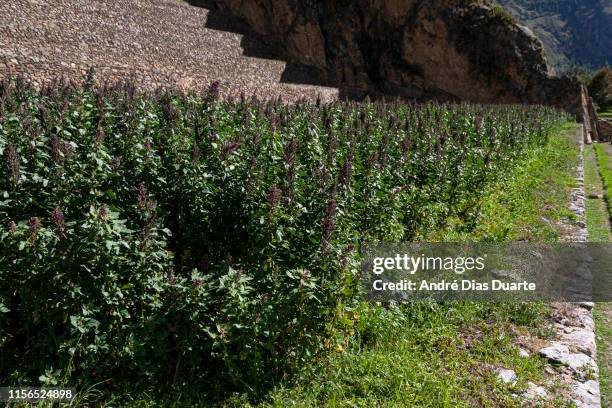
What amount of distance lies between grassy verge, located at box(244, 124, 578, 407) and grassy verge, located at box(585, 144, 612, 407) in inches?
21.4

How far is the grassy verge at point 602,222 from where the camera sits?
14.0 ft

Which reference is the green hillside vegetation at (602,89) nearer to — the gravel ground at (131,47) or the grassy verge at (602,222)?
the gravel ground at (131,47)

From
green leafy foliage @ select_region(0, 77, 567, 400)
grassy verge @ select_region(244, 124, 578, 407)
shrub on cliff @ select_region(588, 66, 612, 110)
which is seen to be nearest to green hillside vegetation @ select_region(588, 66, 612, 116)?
shrub on cliff @ select_region(588, 66, 612, 110)

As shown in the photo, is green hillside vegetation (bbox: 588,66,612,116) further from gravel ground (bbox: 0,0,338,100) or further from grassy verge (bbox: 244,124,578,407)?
grassy verge (bbox: 244,124,578,407)

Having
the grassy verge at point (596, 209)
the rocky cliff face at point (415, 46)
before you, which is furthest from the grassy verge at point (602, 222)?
the rocky cliff face at point (415, 46)

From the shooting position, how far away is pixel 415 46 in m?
34.4

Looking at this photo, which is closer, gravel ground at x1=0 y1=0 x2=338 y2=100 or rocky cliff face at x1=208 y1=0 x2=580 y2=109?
gravel ground at x1=0 y1=0 x2=338 y2=100

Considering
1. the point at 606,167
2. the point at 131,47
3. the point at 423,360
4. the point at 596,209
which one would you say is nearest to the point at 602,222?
the point at 596,209

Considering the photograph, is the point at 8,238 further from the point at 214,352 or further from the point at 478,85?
the point at 478,85

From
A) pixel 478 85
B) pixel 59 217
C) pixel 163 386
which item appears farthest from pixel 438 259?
pixel 478 85

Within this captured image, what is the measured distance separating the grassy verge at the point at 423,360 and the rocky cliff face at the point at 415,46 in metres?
31.5

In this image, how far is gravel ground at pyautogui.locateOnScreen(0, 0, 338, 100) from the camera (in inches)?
653

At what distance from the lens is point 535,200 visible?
30.6 ft

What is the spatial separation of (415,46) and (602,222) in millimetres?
28241
